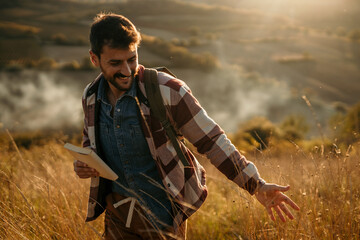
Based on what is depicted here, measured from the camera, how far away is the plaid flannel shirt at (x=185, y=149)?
1.63 metres

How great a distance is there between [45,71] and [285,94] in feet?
77.2

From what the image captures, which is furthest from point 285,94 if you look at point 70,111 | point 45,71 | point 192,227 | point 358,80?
point 192,227

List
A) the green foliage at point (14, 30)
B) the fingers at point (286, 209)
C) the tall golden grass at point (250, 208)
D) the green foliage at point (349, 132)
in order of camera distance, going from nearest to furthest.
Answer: the fingers at point (286, 209) < the tall golden grass at point (250, 208) < the green foliage at point (349, 132) < the green foliage at point (14, 30)

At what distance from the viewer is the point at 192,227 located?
8.87 ft

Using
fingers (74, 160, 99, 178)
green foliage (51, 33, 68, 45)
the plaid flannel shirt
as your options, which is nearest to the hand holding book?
fingers (74, 160, 99, 178)

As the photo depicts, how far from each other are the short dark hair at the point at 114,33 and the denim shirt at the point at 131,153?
24 cm

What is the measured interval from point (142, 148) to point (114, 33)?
70cm

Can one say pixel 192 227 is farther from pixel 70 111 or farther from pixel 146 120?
pixel 70 111

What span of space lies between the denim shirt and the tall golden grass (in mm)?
330

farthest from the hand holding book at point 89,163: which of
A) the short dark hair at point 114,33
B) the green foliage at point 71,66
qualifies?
the green foliage at point 71,66

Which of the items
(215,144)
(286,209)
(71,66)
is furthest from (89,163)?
(71,66)

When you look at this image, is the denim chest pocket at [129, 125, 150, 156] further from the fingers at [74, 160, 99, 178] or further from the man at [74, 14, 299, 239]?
the fingers at [74, 160, 99, 178]

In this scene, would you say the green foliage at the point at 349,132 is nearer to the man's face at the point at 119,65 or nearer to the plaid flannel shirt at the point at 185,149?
the plaid flannel shirt at the point at 185,149

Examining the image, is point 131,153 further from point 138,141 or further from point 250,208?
point 250,208
